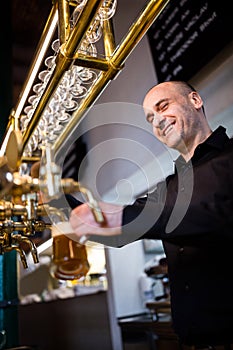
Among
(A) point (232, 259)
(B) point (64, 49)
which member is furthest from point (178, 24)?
(A) point (232, 259)

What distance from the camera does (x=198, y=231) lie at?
2.05 ft

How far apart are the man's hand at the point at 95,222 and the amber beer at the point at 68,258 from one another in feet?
1.00

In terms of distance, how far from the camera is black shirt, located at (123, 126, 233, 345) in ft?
1.87

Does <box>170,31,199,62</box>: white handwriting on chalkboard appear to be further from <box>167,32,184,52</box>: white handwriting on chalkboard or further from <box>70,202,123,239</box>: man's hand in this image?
<box>70,202,123,239</box>: man's hand

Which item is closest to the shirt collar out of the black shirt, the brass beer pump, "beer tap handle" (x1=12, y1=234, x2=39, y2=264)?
the black shirt

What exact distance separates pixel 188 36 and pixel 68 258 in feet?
4.04

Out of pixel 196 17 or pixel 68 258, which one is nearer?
pixel 68 258

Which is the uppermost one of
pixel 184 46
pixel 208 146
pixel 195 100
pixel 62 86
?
pixel 184 46

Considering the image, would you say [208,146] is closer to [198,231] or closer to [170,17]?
[198,231]

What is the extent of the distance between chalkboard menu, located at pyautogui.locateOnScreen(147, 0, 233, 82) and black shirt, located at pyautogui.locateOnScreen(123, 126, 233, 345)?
2.39 ft

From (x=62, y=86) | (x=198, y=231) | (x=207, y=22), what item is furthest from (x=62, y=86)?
(x=207, y=22)

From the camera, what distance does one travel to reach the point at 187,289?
34.6 inches

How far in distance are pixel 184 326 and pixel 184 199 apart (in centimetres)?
48

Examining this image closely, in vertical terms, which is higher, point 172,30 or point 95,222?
point 172,30
